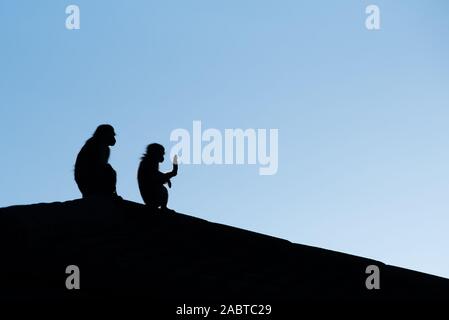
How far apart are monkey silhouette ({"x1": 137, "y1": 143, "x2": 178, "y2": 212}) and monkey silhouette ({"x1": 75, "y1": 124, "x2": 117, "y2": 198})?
0.89 metres

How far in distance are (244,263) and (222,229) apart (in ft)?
4.87

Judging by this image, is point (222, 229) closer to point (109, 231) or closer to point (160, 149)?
point (109, 231)

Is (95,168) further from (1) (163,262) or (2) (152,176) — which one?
(1) (163,262)

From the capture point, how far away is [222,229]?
31.4 ft

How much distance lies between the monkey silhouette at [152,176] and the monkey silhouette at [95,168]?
0.89 meters

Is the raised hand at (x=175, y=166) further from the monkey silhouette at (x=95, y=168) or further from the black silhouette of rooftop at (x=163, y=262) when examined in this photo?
the black silhouette of rooftop at (x=163, y=262)

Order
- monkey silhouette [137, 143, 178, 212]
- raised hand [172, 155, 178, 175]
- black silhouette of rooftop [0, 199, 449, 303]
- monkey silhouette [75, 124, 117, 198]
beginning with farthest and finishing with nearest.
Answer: raised hand [172, 155, 178, 175] < monkey silhouette [137, 143, 178, 212] < monkey silhouette [75, 124, 117, 198] < black silhouette of rooftop [0, 199, 449, 303]

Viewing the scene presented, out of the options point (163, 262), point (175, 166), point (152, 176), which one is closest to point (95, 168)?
point (152, 176)

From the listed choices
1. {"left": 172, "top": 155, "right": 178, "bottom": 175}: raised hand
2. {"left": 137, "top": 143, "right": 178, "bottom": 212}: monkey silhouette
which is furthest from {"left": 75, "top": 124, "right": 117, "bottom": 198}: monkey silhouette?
{"left": 172, "top": 155, "right": 178, "bottom": 175}: raised hand

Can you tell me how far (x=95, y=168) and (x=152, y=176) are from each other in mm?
1256

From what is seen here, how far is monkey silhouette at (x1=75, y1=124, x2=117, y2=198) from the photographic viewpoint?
1169 centimetres

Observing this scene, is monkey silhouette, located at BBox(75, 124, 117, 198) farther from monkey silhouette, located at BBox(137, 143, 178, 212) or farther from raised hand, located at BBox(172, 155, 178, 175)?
raised hand, located at BBox(172, 155, 178, 175)

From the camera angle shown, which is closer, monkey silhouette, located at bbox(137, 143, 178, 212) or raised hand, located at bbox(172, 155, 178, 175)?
monkey silhouette, located at bbox(137, 143, 178, 212)
